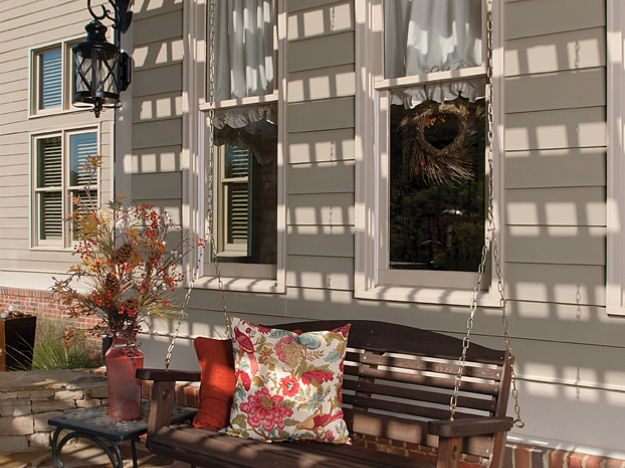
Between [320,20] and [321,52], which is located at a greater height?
[320,20]

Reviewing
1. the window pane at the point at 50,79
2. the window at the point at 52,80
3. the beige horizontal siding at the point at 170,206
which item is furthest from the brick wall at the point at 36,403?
the window pane at the point at 50,79

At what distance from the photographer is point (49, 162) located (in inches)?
254

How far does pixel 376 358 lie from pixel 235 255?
1.34 metres

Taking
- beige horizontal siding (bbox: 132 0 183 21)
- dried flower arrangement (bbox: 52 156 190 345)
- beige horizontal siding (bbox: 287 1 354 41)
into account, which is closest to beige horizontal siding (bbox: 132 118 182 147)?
dried flower arrangement (bbox: 52 156 190 345)

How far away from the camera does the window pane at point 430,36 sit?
266 cm

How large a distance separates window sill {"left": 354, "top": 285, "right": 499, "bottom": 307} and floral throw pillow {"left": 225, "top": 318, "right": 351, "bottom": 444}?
1.36 feet

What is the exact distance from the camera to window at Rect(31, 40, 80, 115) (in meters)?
6.20

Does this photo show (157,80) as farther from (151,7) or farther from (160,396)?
(160,396)

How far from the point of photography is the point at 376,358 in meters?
2.50

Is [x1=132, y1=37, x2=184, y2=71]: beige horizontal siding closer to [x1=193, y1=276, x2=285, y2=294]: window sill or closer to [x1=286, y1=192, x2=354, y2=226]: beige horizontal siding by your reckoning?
[x1=286, y1=192, x2=354, y2=226]: beige horizontal siding

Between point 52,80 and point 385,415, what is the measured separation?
604cm

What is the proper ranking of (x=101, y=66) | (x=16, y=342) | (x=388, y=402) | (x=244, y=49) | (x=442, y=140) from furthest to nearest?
(x=16, y=342) < (x=101, y=66) < (x=244, y=49) < (x=442, y=140) < (x=388, y=402)

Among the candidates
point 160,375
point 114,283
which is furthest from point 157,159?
point 160,375

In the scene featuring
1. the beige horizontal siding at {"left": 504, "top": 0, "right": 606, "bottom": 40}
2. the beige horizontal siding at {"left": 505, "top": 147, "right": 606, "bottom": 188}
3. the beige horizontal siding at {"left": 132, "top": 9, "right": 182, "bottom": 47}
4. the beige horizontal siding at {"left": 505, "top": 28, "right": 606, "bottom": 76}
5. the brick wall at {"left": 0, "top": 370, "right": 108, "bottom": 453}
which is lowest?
the brick wall at {"left": 0, "top": 370, "right": 108, "bottom": 453}
